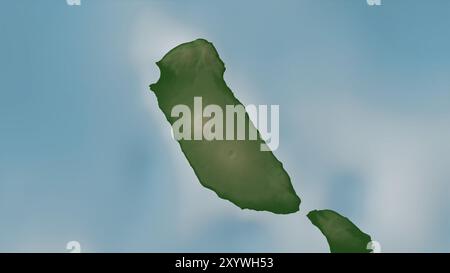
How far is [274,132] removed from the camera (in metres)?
1.54

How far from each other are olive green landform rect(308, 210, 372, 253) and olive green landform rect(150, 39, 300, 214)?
0.09 metres

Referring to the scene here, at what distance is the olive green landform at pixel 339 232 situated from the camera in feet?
5.03

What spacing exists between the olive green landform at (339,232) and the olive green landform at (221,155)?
9cm

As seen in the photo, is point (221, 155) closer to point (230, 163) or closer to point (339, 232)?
point (230, 163)

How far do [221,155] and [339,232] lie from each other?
501mm

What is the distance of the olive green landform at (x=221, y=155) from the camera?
5.11ft

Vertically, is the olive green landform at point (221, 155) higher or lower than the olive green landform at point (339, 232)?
higher

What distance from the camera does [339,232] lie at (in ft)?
5.10

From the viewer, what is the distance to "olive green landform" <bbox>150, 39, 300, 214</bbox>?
156 cm

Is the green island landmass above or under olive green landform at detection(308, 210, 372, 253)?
above

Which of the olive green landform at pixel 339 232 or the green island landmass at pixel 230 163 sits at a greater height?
the green island landmass at pixel 230 163

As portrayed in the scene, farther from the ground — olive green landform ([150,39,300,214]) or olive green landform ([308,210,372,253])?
olive green landform ([150,39,300,214])
